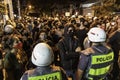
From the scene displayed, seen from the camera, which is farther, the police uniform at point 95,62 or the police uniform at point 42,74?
the police uniform at point 95,62

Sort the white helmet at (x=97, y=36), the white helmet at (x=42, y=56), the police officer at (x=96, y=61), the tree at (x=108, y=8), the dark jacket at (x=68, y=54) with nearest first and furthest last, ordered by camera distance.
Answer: the white helmet at (x=42, y=56), the police officer at (x=96, y=61), the white helmet at (x=97, y=36), the dark jacket at (x=68, y=54), the tree at (x=108, y=8)

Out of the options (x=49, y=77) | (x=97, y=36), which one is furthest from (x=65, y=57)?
(x=49, y=77)

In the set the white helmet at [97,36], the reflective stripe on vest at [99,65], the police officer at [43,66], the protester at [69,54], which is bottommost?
the protester at [69,54]

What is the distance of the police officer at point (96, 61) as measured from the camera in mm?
5316

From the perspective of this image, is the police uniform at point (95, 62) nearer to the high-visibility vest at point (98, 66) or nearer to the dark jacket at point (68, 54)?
the high-visibility vest at point (98, 66)

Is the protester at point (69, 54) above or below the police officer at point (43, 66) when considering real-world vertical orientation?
below

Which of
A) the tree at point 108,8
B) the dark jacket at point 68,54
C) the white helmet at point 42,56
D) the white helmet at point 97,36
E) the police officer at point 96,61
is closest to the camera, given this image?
the white helmet at point 42,56

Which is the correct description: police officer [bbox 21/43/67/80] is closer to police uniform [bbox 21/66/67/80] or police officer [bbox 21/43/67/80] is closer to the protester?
police uniform [bbox 21/66/67/80]

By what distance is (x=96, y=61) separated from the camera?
17.4 feet

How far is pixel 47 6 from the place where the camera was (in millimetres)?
79188

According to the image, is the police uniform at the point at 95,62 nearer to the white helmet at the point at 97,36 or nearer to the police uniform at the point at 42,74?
the white helmet at the point at 97,36

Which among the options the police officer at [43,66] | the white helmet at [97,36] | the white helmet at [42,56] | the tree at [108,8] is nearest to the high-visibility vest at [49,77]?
the police officer at [43,66]

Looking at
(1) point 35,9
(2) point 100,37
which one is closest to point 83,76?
(2) point 100,37

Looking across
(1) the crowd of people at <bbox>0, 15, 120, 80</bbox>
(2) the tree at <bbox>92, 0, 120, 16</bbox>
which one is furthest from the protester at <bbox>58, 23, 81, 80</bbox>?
(2) the tree at <bbox>92, 0, 120, 16</bbox>
